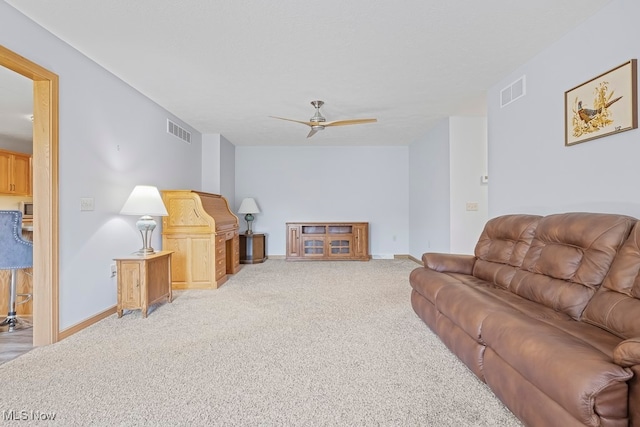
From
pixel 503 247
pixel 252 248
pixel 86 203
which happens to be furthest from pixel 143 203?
pixel 503 247

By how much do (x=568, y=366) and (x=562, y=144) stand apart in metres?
2.21

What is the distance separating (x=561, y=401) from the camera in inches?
47.6

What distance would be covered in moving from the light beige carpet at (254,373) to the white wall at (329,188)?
3833 millimetres

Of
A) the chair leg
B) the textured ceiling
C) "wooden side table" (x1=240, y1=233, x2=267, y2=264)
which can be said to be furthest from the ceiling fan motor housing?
the chair leg

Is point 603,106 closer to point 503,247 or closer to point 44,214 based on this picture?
point 503,247

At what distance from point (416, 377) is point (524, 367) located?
749 millimetres

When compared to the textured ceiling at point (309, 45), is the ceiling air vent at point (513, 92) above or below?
below

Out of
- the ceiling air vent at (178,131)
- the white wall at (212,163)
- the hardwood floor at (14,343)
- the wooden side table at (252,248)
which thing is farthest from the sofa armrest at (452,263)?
the white wall at (212,163)

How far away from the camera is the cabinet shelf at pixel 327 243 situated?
6.76 m

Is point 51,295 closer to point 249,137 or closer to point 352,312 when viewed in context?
point 352,312

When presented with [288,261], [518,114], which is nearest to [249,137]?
[288,261]

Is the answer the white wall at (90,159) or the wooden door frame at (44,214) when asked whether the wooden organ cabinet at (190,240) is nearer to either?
the white wall at (90,159)

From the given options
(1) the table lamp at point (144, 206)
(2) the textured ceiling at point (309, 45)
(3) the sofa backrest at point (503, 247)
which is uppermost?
(2) the textured ceiling at point (309, 45)

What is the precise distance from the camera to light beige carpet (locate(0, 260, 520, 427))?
5.38 feet
